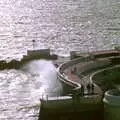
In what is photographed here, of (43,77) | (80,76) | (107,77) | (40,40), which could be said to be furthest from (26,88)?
(40,40)

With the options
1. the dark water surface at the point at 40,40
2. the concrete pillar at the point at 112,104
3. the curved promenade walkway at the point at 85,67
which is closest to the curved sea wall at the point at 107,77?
the curved promenade walkway at the point at 85,67

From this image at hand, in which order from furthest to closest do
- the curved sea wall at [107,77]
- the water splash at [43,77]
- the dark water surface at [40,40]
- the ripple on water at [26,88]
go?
the dark water surface at [40,40], the water splash at [43,77], the ripple on water at [26,88], the curved sea wall at [107,77]

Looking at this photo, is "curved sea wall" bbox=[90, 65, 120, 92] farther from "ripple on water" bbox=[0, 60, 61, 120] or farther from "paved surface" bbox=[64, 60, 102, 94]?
"ripple on water" bbox=[0, 60, 61, 120]

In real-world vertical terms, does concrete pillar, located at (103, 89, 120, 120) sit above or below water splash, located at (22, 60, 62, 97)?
above

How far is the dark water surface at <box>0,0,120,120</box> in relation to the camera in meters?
66.9

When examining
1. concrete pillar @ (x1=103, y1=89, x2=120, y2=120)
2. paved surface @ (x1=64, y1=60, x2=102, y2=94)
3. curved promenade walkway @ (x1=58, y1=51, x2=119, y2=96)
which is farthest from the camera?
curved promenade walkway @ (x1=58, y1=51, x2=119, y2=96)

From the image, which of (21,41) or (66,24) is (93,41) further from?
(66,24)

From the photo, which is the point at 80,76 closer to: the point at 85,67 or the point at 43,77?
the point at 85,67

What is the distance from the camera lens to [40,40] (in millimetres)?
119375

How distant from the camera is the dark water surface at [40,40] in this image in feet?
→ 220

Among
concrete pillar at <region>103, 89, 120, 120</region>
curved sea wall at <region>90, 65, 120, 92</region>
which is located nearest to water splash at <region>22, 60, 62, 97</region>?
curved sea wall at <region>90, 65, 120, 92</region>

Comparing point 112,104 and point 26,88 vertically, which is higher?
point 112,104

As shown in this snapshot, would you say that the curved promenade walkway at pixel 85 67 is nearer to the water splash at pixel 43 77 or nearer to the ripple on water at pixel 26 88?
the water splash at pixel 43 77

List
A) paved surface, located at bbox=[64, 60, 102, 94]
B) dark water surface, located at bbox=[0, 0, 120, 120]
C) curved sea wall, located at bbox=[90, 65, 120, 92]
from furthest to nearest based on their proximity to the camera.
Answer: dark water surface, located at bbox=[0, 0, 120, 120] < curved sea wall, located at bbox=[90, 65, 120, 92] < paved surface, located at bbox=[64, 60, 102, 94]
